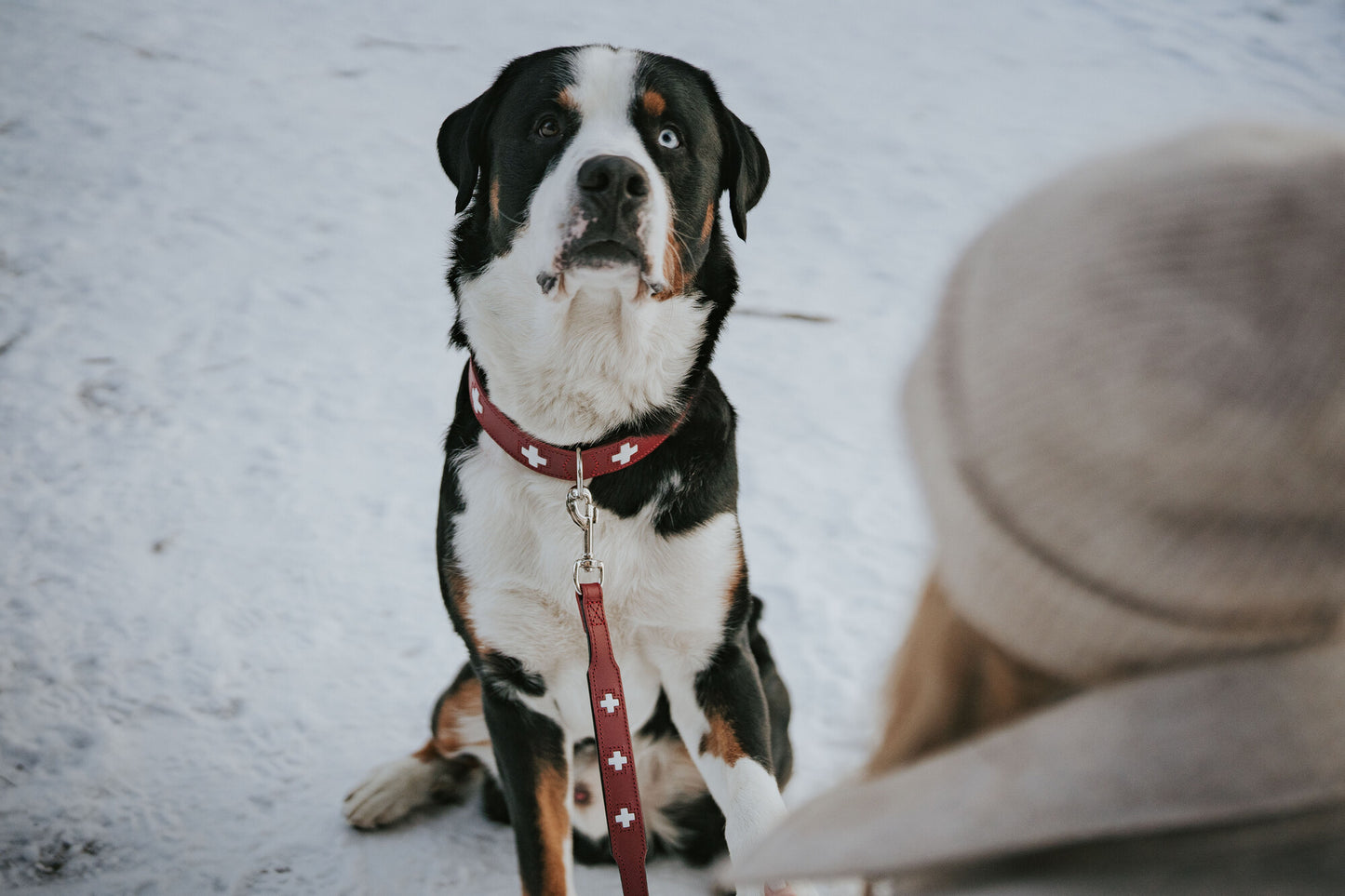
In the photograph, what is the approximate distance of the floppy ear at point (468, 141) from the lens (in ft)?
6.19

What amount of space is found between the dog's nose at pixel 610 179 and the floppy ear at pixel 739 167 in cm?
34

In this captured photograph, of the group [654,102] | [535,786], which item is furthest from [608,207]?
[535,786]

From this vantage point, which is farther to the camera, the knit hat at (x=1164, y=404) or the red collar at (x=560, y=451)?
the red collar at (x=560, y=451)

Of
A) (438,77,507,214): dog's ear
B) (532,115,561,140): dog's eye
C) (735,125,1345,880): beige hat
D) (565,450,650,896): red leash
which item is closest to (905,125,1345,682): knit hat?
(735,125,1345,880): beige hat

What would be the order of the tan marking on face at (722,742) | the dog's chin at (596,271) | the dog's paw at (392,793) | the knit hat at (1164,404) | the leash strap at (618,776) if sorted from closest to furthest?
the knit hat at (1164,404), the leash strap at (618,776), the dog's chin at (596,271), the tan marking on face at (722,742), the dog's paw at (392,793)

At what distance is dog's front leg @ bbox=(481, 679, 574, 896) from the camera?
178 centimetres

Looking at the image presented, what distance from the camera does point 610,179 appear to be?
165 centimetres

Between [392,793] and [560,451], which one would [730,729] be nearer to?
[560,451]

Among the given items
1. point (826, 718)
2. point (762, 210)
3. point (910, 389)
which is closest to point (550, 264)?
point (910, 389)

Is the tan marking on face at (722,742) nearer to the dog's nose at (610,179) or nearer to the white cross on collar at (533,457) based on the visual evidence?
the white cross on collar at (533,457)

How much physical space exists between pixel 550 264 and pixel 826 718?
1448 millimetres

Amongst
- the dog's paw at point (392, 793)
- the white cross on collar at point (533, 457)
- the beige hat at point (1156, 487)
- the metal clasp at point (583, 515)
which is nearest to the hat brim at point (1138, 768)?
the beige hat at point (1156, 487)

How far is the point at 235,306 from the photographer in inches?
154

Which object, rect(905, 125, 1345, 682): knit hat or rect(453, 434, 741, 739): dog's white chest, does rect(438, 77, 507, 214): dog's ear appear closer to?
rect(453, 434, 741, 739): dog's white chest
